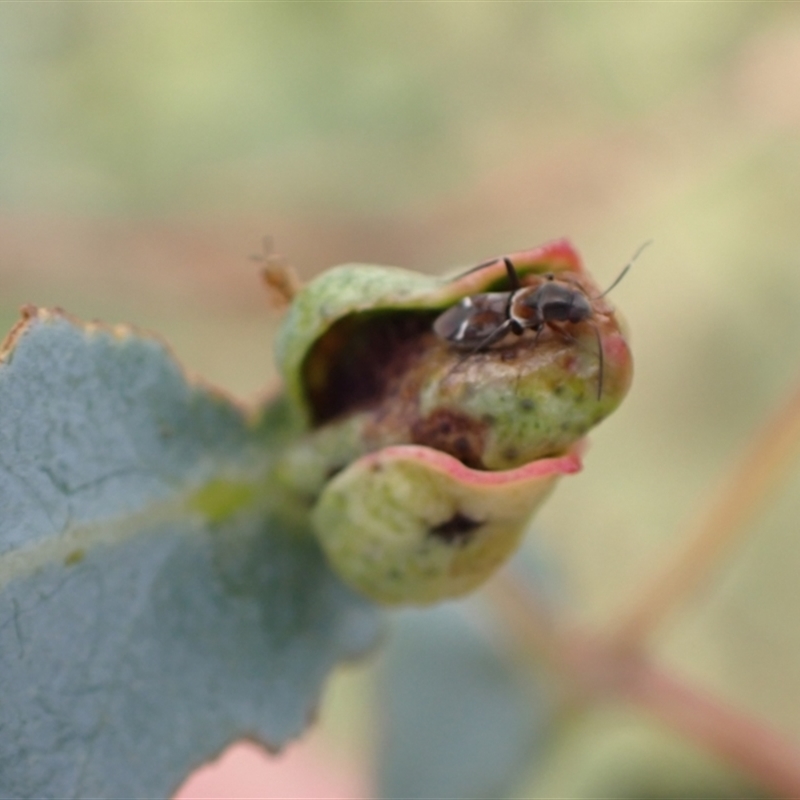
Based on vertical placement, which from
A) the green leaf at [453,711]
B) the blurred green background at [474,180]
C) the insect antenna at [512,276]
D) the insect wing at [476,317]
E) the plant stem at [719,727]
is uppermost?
the blurred green background at [474,180]

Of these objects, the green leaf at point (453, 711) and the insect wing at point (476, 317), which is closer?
the insect wing at point (476, 317)

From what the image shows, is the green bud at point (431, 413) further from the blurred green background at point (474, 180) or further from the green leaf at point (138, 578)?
the blurred green background at point (474, 180)

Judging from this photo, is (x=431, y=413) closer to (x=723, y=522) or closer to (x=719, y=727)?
(x=723, y=522)

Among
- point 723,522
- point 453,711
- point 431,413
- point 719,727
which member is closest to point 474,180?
point 453,711

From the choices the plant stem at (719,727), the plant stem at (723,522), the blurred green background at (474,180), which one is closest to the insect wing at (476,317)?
the plant stem at (723,522)

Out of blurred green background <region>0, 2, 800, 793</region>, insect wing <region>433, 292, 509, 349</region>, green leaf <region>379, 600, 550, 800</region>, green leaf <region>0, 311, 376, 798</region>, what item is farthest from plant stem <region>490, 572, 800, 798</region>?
blurred green background <region>0, 2, 800, 793</region>
